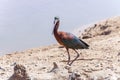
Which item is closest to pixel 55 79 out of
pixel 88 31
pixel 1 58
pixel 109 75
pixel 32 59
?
pixel 109 75

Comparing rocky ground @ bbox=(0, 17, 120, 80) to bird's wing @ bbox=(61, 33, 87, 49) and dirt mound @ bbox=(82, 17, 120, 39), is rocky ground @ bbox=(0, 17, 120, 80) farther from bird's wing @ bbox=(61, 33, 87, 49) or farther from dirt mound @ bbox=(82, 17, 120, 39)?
dirt mound @ bbox=(82, 17, 120, 39)

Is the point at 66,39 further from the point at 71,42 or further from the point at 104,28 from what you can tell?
the point at 104,28

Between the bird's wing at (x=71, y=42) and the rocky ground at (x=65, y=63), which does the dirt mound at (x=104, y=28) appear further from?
the bird's wing at (x=71, y=42)

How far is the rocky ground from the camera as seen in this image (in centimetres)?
1509

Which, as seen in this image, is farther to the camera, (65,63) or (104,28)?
(104,28)

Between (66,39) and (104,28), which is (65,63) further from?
(104,28)

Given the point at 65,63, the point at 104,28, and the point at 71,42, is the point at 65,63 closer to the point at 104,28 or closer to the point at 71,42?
the point at 71,42

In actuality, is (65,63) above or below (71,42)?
below

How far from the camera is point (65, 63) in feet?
54.8

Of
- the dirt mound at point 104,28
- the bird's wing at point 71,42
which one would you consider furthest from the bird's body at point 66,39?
the dirt mound at point 104,28

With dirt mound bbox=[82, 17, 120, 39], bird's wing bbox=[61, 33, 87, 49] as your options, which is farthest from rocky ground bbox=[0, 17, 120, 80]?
dirt mound bbox=[82, 17, 120, 39]

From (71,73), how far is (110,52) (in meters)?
3.06

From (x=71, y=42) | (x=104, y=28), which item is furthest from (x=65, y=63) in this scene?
(x=104, y=28)

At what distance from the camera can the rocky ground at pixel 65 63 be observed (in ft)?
49.5
